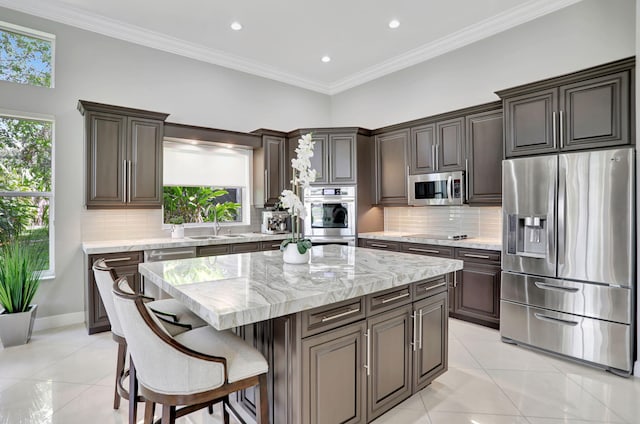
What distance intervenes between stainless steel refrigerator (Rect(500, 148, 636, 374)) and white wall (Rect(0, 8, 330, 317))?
4129mm

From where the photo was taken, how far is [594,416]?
223cm

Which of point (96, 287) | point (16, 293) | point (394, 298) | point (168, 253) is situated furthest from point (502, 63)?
point (16, 293)

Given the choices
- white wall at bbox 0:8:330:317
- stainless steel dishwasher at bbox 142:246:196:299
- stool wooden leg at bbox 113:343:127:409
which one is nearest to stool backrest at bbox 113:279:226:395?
stool wooden leg at bbox 113:343:127:409

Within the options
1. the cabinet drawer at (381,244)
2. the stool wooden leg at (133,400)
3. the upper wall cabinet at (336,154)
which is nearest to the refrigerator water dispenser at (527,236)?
the cabinet drawer at (381,244)

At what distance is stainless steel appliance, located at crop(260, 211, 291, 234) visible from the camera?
5.30 meters

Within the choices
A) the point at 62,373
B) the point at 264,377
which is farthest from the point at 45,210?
the point at 264,377

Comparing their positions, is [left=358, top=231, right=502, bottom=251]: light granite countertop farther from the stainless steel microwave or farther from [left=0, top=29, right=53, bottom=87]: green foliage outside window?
[left=0, top=29, right=53, bottom=87]: green foliage outside window

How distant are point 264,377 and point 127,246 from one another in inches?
110

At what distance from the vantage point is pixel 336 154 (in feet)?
17.0

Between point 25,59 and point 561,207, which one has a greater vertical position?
point 25,59

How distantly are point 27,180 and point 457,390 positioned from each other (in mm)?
4743

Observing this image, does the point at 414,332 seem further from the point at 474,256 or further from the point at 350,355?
the point at 474,256

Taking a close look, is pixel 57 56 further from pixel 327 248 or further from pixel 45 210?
pixel 327 248

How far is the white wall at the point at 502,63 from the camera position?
345cm
